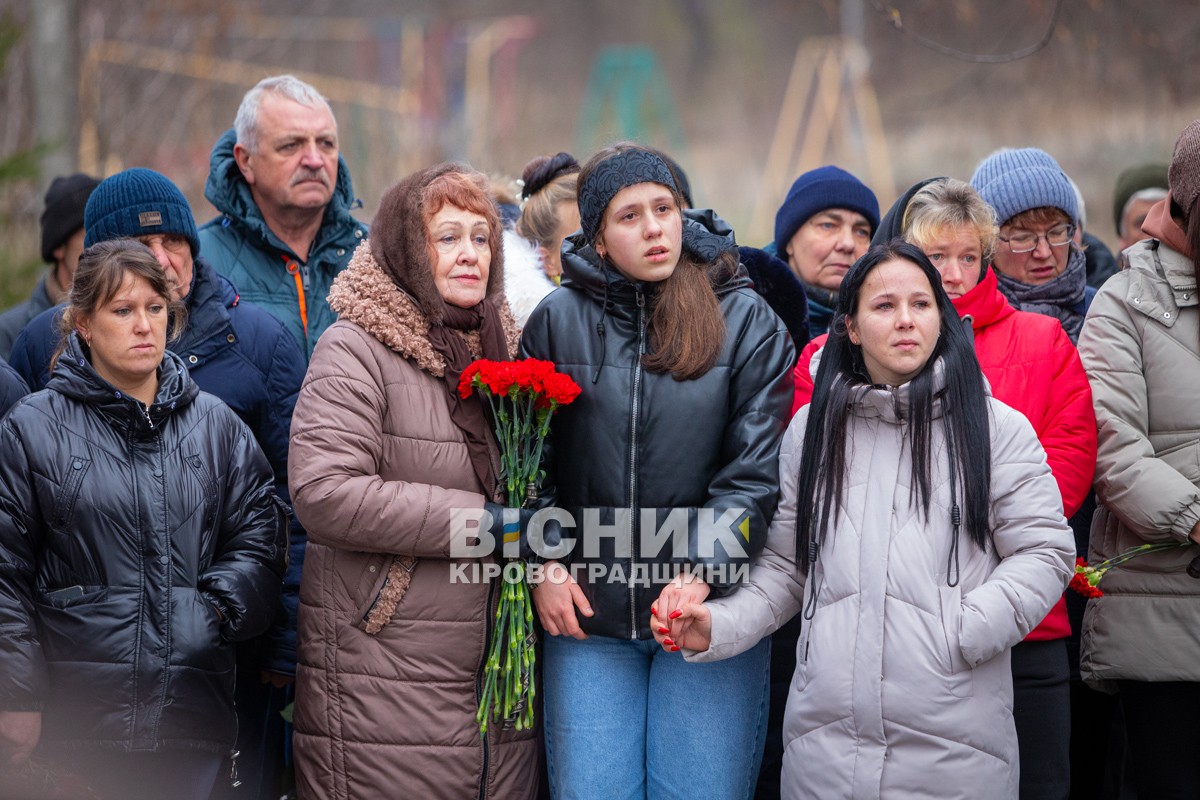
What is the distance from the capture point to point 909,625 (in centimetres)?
320

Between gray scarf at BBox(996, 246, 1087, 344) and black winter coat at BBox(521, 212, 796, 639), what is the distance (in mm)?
1234

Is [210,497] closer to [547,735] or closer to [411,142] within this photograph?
[547,735]

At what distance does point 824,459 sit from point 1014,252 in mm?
1514

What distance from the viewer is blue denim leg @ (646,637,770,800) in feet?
11.3

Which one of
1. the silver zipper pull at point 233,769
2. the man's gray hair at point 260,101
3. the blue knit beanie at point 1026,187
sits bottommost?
the silver zipper pull at point 233,769

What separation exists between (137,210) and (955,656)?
3016 mm

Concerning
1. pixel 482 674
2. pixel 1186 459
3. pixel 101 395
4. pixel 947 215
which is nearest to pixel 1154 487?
pixel 1186 459

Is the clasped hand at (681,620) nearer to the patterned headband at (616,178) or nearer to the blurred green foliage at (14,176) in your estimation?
the patterned headband at (616,178)

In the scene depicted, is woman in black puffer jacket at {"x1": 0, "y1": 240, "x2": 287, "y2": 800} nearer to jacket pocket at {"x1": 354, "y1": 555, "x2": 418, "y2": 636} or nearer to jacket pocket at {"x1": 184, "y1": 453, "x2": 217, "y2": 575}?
jacket pocket at {"x1": 184, "y1": 453, "x2": 217, "y2": 575}

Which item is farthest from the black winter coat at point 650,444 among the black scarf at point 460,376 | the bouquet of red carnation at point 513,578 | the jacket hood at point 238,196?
the jacket hood at point 238,196

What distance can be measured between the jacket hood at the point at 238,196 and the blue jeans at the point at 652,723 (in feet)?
7.55

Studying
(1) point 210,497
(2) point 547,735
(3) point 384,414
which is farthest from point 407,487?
(2) point 547,735

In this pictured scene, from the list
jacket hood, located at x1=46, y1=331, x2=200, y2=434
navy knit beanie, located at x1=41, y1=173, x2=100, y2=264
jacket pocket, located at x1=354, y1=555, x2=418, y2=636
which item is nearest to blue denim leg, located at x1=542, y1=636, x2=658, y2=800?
→ jacket pocket, located at x1=354, y1=555, x2=418, y2=636

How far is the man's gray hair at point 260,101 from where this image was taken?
5035mm
